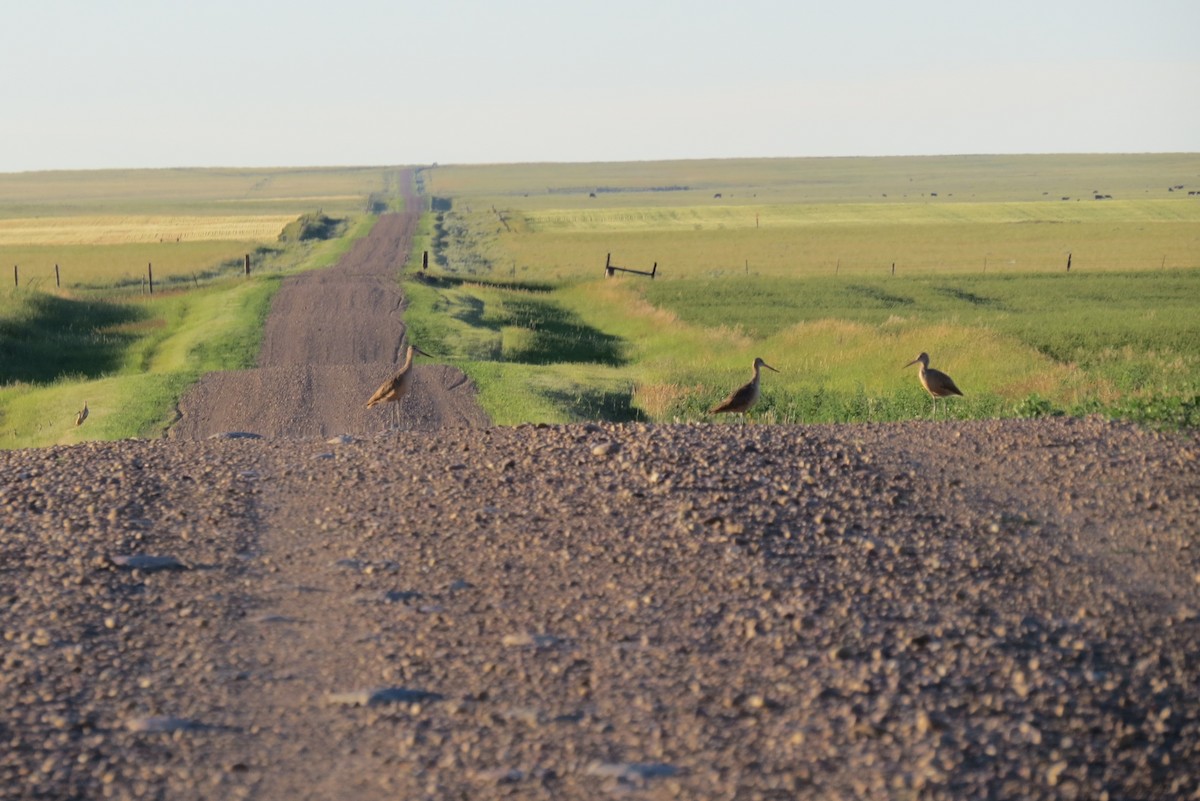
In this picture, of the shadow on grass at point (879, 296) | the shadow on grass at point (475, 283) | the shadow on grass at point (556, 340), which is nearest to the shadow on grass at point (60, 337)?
the shadow on grass at point (475, 283)

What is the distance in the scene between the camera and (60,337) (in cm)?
3931

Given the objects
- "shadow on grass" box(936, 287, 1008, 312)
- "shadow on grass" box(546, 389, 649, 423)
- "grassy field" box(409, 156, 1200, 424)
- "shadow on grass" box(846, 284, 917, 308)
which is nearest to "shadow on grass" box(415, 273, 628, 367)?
"grassy field" box(409, 156, 1200, 424)

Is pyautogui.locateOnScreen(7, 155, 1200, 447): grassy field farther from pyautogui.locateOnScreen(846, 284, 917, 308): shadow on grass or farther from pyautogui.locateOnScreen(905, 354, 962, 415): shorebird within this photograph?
pyautogui.locateOnScreen(905, 354, 962, 415): shorebird

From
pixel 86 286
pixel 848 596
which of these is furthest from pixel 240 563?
pixel 86 286

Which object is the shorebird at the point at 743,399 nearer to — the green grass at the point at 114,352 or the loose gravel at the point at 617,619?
the loose gravel at the point at 617,619

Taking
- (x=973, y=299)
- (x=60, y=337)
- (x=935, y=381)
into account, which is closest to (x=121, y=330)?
(x=60, y=337)

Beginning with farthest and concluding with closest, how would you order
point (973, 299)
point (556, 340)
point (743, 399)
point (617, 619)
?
point (973, 299) → point (556, 340) → point (743, 399) → point (617, 619)

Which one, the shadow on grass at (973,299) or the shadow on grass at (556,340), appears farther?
the shadow on grass at (973,299)

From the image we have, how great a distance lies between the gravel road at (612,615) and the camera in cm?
639

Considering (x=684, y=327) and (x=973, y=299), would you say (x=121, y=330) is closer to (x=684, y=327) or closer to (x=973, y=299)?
(x=684, y=327)

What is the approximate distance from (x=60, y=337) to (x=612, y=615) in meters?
34.4

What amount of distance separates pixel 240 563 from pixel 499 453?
3.10 m

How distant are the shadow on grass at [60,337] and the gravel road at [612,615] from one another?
919 inches

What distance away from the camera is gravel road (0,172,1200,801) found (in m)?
6.39
